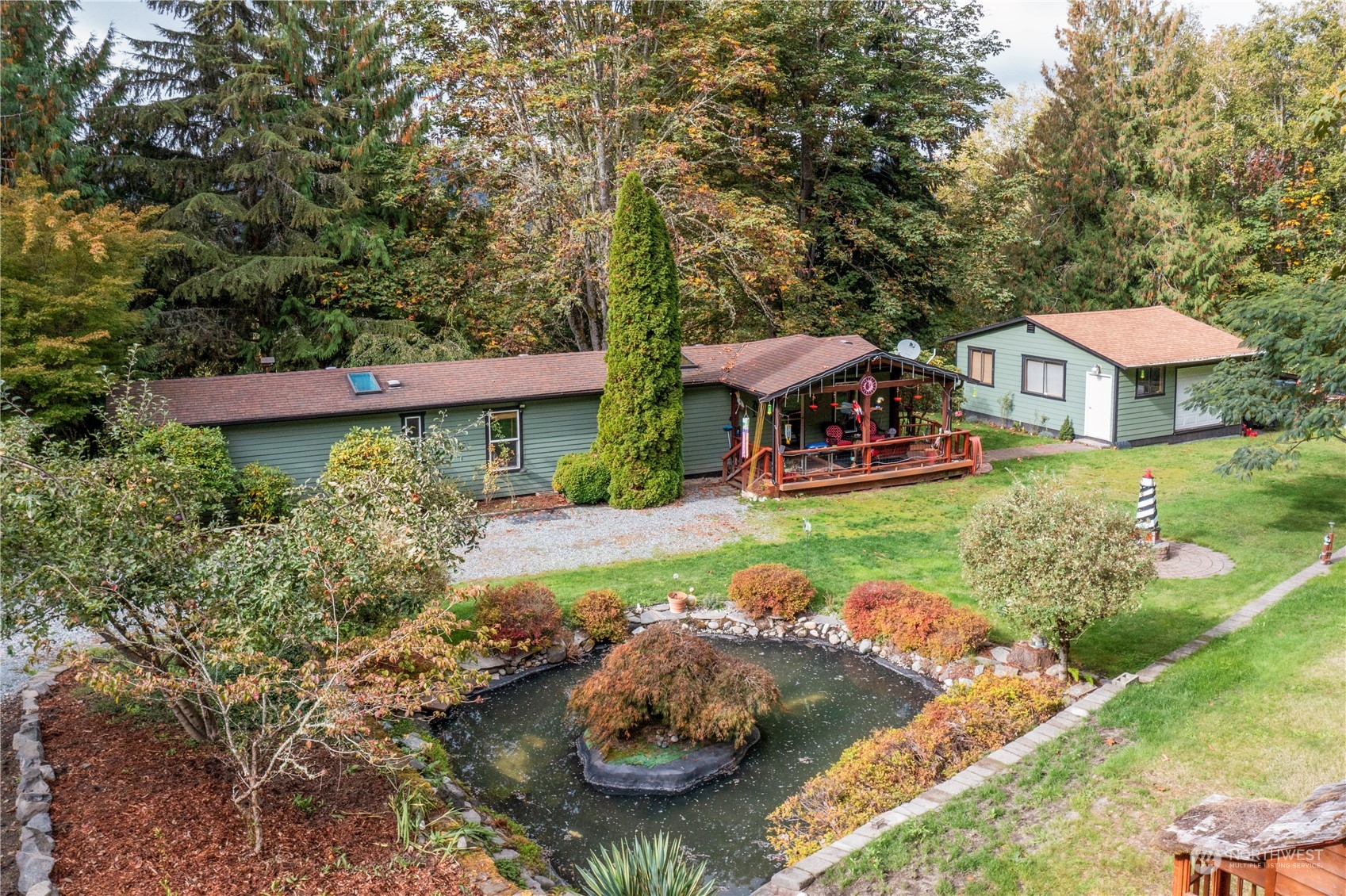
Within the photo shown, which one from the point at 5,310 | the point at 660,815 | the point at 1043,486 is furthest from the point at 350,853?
the point at 5,310

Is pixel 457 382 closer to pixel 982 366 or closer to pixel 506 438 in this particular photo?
pixel 506 438

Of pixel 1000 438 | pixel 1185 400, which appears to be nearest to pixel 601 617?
pixel 1000 438

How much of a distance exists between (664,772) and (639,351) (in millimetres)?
10302

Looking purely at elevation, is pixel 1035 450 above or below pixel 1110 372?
below

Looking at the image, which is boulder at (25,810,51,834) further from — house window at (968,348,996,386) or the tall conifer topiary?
house window at (968,348,996,386)

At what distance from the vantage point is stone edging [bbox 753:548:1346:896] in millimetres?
6977

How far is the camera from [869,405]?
1897 centimetres

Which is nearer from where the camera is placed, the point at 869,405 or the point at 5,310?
the point at 5,310

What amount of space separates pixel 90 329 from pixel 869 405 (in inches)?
556

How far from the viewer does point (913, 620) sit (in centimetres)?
1157

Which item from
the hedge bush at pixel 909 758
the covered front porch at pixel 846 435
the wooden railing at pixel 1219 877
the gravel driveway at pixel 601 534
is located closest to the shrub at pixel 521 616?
the gravel driveway at pixel 601 534

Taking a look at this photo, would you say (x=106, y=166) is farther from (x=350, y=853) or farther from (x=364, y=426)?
(x=350, y=853)

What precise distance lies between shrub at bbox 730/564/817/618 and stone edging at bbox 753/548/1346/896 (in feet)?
13.2

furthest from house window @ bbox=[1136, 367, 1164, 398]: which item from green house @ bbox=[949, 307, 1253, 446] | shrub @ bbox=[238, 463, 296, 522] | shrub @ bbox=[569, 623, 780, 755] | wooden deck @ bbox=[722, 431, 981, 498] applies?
shrub @ bbox=[238, 463, 296, 522]
